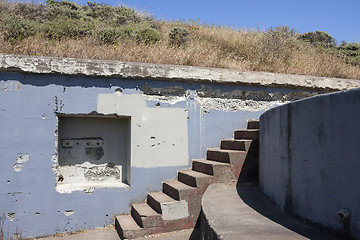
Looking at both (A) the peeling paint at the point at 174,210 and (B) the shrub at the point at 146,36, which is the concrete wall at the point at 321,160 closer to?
(A) the peeling paint at the point at 174,210

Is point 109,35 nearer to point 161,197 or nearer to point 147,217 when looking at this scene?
point 161,197

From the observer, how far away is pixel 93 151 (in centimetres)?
526

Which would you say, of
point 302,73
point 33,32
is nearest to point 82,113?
point 33,32

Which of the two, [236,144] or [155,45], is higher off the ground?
[155,45]

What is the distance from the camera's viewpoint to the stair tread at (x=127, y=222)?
439 centimetres

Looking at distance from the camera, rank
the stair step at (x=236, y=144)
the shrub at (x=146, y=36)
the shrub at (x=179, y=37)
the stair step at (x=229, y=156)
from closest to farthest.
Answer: the stair step at (x=229, y=156)
the stair step at (x=236, y=144)
the shrub at (x=146, y=36)
the shrub at (x=179, y=37)

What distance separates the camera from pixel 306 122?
294 cm

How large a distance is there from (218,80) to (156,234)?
9.34ft

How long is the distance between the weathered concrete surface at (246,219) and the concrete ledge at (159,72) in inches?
83.4

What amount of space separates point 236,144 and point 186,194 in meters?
1.25

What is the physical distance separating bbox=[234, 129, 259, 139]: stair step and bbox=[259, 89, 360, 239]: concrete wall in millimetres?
1364

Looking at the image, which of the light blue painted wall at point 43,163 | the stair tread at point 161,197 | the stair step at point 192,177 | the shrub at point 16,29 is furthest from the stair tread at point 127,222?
the shrub at point 16,29

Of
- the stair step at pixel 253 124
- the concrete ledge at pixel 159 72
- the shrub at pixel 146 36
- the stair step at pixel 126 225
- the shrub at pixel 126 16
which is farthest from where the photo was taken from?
the shrub at pixel 126 16

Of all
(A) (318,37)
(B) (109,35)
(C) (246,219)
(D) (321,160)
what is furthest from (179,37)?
(A) (318,37)
